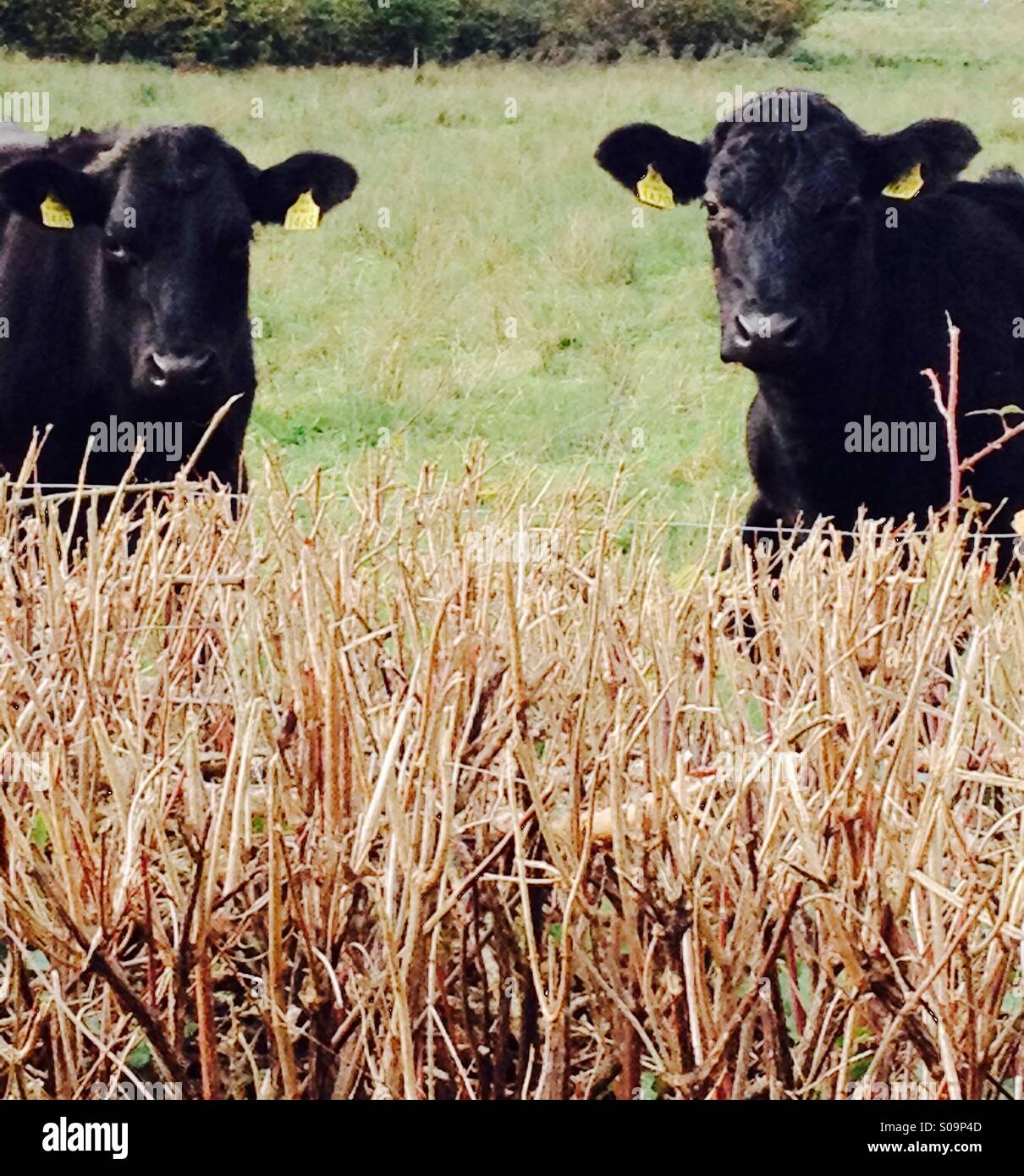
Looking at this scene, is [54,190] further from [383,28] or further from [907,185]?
[907,185]

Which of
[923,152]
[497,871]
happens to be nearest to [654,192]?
[923,152]

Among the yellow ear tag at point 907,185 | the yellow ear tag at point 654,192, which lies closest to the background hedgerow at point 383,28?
the yellow ear tag at point 654,192

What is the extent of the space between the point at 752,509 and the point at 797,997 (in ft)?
10.00

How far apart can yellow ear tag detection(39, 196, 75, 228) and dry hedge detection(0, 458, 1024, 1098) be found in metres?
2.76

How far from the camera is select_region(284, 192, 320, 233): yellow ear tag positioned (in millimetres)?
4910

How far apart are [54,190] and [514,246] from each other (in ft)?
4.13

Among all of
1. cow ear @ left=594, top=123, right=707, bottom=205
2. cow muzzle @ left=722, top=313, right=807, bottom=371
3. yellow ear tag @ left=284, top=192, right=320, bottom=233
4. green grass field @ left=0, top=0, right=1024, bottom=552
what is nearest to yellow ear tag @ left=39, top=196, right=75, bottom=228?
green grass field @ left=0, top=0, right=1024, bottom=552

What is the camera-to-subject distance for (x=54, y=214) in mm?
4773

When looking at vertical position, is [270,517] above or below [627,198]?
below

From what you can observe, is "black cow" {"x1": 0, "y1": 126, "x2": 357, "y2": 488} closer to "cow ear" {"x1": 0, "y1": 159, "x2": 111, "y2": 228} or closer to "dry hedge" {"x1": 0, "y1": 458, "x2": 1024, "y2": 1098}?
"cow ear" {"x1": 0, "y1": 159, "x2": 111, "y2": 228}

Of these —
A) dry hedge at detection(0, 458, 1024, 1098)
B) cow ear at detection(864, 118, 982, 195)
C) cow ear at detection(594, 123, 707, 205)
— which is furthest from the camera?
cow ear at detection(594, 123, 707, 205)

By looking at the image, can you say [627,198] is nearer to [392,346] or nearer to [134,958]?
[392,346]
